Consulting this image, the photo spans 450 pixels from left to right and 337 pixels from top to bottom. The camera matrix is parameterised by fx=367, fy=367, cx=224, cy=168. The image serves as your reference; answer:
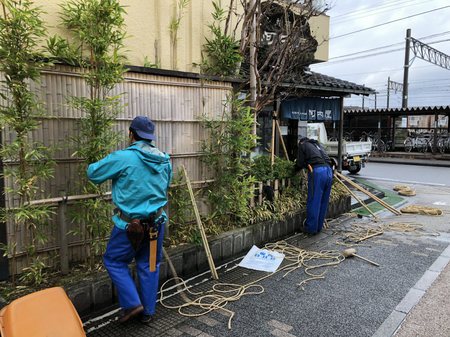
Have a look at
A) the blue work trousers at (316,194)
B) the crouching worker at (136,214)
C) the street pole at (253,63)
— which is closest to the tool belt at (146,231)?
the crouching worker at (136,214)

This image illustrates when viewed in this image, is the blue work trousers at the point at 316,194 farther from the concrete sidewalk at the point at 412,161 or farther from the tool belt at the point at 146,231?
the concrete sidewalk at the point at 412,161

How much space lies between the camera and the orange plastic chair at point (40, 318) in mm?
2611

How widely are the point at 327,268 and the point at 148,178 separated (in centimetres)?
336

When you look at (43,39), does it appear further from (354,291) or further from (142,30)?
(354,291)

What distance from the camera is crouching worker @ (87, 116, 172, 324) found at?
379cm

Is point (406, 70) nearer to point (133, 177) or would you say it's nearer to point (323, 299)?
point (323, 299)

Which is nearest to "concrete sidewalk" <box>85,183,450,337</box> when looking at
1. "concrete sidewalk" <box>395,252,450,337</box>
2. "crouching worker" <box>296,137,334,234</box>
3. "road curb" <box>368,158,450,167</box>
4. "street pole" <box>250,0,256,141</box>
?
"concrete sidewalk" <box>395,252,450,337</box>

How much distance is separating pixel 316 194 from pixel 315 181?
264 millimetres

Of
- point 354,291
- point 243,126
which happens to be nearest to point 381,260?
point 354,291

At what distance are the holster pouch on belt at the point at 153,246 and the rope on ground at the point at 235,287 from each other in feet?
2.41

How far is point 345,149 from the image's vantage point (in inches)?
638

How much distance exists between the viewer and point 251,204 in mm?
7031

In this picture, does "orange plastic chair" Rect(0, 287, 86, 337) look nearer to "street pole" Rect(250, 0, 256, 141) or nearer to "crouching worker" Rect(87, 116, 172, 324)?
"crouching worker" Rect(87, 116, 172, 324)

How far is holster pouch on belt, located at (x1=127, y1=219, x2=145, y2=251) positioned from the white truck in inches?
487
